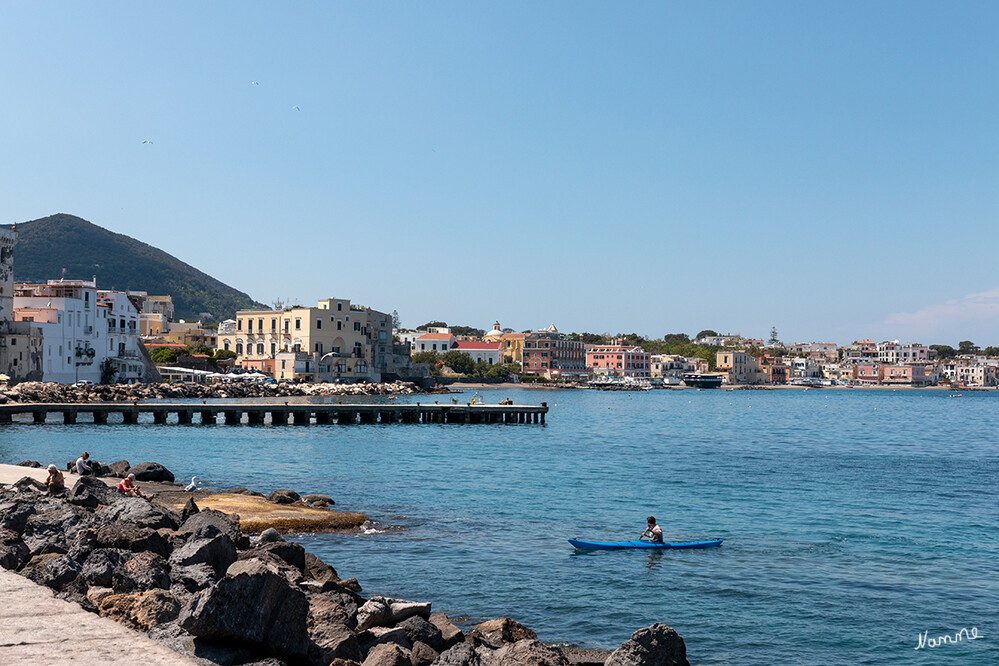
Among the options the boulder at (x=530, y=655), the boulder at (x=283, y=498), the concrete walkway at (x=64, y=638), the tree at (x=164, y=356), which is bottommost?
the boulder at (x=283, y=498)

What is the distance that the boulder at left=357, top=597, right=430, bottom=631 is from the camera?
1353cm

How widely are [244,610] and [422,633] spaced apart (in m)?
3.36

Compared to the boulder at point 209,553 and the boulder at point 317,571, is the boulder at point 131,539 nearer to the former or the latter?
the boulder at point 209,553

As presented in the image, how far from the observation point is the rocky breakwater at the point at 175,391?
239 feet

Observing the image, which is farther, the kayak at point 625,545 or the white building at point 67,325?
the white building at point 67,325

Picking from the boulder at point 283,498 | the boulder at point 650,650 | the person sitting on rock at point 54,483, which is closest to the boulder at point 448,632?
the boulder at point 650,650

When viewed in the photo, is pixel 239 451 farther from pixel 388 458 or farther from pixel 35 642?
pixel 35 642

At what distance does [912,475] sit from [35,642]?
41.3 metres

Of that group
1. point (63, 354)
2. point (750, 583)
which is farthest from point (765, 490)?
point (63, 354)

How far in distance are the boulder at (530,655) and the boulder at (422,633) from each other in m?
0.99

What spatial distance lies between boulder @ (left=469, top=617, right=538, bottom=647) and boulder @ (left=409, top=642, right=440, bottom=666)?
159 cm

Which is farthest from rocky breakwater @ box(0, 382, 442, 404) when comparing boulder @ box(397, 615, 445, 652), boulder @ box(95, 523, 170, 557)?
boulder @ box(397, 615, 445, 652)

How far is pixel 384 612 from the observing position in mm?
13641

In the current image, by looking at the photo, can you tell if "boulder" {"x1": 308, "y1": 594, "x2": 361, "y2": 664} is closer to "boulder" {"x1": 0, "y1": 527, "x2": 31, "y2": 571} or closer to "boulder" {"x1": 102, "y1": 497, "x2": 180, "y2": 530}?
"boulder" {"x1": 0, "y1": 527, "x2": 31, "y2": 571}
